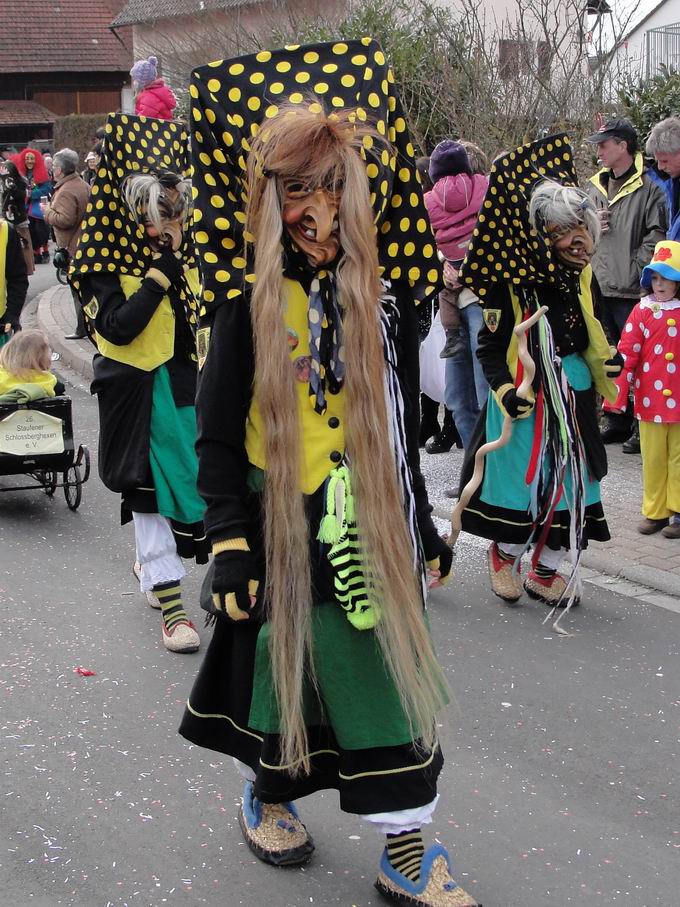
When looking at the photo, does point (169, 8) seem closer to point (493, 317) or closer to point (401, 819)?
point (493, 317)

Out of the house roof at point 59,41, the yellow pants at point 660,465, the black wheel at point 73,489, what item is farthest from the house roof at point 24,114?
the yellow pants at point 660,465

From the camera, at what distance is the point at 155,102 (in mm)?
11922

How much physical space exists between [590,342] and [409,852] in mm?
2726

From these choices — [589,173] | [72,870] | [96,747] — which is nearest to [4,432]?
[96,747]

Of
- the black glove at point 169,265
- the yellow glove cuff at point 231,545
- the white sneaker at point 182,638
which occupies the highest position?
the black glove at point 169,265

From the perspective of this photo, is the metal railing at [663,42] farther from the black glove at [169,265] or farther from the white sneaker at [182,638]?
the white sneaker at [182,638]

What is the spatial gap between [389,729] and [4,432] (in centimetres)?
457

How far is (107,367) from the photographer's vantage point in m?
4.87

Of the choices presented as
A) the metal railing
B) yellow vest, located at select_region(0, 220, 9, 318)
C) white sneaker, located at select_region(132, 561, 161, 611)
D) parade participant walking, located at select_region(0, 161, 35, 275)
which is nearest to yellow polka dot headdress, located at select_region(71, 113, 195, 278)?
white sneaker, located at select_region(132, 561, 161, 611)

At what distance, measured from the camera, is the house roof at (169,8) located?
18289 mm

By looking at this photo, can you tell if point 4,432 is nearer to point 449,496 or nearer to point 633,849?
point 449,496

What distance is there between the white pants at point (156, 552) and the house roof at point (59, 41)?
38920mm

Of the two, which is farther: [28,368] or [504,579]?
[28,368]

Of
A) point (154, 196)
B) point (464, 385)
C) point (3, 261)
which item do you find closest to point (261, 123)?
point (154, 196)
